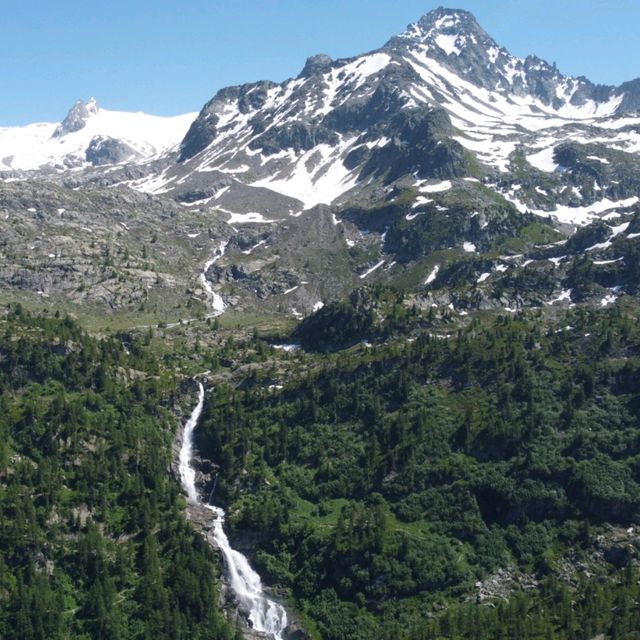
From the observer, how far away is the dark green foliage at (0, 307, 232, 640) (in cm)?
12756

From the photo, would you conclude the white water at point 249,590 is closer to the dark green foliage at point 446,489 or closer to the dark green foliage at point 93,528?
the dark green foliage at point 446,489

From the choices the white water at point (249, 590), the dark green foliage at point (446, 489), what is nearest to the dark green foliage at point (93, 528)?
the white water at point (249, 590)

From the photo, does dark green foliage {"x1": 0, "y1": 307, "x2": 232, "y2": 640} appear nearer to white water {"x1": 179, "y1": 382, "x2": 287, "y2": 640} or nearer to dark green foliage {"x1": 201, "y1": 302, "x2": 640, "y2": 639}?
white water {"x1": 179, "y1": 382, "x2": 287, "y2": 640}

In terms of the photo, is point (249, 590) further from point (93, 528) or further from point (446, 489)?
point (446, 489)

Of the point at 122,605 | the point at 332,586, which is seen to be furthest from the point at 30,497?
the point at 332,586

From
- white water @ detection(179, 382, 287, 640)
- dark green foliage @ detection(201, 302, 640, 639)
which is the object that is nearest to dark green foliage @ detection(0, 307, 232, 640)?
white water @ detection(179, 382, 287, 640)

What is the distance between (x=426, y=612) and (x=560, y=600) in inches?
868

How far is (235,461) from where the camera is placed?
174375 millimetres

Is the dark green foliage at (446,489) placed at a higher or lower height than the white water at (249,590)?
higher

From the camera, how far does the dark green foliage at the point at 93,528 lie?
127562 millimetres

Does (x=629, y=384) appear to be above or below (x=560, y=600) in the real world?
above

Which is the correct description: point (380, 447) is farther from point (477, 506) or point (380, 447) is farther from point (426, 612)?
point (426, 612)

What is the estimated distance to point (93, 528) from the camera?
145 meters

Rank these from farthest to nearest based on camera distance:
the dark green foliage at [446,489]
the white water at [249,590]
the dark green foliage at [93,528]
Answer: the white water at [249,590] → the dark green foliage at [446,489] → the dark green foliage at [93,528]
